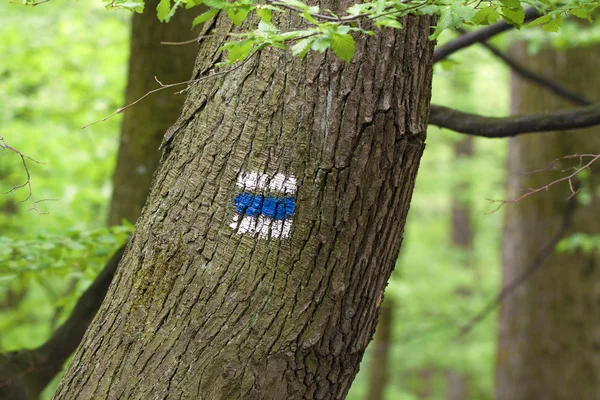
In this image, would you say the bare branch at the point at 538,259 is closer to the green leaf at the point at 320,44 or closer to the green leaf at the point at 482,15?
the green leaf at the point at 482,15

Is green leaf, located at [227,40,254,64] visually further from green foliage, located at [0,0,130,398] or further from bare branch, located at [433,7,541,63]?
green foliage, located at [0,0,130,398]

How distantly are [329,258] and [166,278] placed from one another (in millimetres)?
526

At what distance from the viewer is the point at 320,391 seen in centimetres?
182

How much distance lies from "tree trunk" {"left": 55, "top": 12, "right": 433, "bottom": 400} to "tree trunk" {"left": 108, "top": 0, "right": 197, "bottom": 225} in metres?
1.94

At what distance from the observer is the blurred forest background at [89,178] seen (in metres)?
3.31

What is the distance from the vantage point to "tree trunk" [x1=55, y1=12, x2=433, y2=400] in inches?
67.2

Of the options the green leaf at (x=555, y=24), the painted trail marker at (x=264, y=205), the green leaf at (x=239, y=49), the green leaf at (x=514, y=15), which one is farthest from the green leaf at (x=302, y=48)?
the green leaf at (x=555, y=24)

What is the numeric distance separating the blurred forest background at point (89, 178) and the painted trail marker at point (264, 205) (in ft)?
2.53

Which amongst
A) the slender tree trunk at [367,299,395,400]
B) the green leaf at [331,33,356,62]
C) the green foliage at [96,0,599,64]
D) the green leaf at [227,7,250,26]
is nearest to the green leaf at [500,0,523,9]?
the green foliage at [96,0,599,64]

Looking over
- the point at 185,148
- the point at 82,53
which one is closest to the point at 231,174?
the point at 185,148

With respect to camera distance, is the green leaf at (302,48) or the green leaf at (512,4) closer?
the green leaf at (302,48)

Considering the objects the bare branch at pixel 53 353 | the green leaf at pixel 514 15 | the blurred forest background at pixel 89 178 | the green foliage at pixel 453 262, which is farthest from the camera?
the green foliage at pixel 453 262

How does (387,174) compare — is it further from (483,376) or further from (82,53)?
(483,376)

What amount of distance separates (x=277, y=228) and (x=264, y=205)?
3.2 inches
